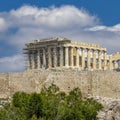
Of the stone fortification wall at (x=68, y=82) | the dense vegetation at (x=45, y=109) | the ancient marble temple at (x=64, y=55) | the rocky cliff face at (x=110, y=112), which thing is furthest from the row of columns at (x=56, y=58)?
the dense vegetation at (x=45, y=109)

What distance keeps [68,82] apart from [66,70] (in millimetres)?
4980

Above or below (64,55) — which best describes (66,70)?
below

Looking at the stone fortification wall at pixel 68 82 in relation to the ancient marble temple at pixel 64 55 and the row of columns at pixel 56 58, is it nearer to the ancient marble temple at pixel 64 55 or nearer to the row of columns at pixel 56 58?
the ancient marble temple at pixel 64 55

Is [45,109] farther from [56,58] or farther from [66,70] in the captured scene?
[56,58]

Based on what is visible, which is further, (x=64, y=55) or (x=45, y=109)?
(x=64, y=55)

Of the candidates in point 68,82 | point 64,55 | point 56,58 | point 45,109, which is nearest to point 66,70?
point 68,82

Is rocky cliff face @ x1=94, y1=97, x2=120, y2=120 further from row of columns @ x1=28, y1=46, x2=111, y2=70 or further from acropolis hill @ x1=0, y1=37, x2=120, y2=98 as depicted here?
row of columns @ x1=28, y1=46, x2=111, y2=70

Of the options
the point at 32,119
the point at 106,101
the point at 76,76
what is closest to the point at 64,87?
the point at 76,76

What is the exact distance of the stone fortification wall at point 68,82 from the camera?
65.6 metres

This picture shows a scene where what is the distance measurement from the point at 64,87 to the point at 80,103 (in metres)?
21.6

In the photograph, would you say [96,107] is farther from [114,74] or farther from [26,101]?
[114,74]

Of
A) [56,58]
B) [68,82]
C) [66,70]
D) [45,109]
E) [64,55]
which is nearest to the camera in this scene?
[45,109]

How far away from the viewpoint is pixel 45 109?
135 ft

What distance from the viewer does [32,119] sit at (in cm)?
3734
